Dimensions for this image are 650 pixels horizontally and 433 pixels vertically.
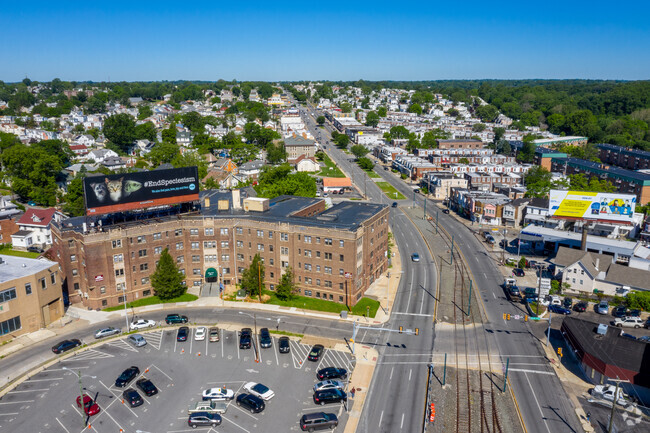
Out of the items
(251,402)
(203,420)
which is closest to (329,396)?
(251,402)

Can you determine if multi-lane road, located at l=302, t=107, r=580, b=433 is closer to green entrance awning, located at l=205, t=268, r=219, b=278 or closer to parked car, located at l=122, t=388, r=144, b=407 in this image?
parked car, located at l=122, t=388, r=144, b=407

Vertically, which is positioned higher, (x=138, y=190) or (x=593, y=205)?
(x=138, y=190)

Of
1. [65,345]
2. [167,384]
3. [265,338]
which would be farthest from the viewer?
[265,338]

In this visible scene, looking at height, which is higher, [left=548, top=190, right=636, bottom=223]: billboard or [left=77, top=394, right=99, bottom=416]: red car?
[left=548, top=190, right=636, bottom=223]: billboard

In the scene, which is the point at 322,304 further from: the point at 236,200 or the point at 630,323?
the point at 630,323

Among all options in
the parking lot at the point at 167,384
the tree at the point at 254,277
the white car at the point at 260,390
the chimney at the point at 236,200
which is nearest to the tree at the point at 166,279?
the parking lot at the point at 167,384

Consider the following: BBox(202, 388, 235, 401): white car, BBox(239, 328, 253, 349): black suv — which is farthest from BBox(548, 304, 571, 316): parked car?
BBox(202, 388, 235, 401): white car
